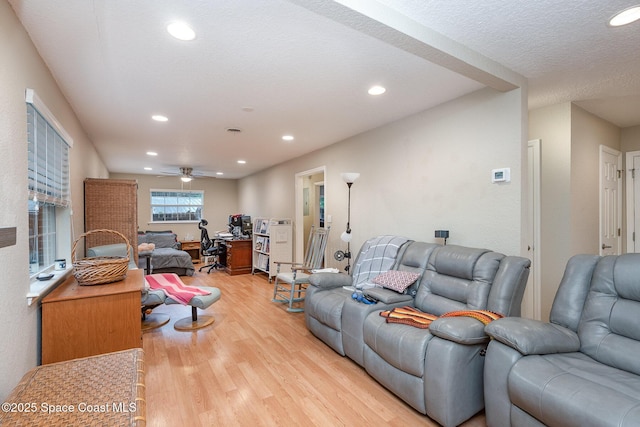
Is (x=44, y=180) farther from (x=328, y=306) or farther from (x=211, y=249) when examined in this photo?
(x=211, y=249)

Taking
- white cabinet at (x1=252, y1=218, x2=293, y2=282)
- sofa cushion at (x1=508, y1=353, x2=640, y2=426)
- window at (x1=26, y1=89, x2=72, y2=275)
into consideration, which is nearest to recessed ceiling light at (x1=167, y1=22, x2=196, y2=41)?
window at (x1=26, y1=89, x2=72, y2=275)

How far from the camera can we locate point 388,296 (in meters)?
2.58

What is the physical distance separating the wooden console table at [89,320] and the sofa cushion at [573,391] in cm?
232

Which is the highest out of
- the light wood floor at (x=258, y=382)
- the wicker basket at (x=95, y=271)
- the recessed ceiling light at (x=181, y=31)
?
the recessed ceiling light at (x=181, y=31)

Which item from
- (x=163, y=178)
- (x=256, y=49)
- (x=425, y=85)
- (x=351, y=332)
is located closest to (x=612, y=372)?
(x=351, y=332)

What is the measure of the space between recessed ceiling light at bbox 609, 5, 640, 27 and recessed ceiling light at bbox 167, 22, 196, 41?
2.45m

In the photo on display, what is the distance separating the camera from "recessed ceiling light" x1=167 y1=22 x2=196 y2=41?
1.74 metres

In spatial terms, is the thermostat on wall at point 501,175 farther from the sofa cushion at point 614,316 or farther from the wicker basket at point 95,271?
the wicker basket at point 95,271

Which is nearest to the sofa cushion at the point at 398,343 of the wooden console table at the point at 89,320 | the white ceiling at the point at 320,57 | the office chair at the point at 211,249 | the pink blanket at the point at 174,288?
the wooden console table at the point at 89,320

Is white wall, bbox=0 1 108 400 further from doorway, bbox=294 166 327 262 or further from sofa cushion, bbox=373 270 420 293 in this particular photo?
doorway, bbox=294 166 327 262

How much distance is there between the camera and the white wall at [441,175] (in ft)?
8.37

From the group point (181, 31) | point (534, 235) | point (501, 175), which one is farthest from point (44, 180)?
point (534, 235)

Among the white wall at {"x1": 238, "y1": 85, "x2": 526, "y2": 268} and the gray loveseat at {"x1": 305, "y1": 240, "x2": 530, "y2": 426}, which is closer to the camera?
the gray loveseat at {"x1": 305, "y1": 240, "x2": 530, "y2": 426}

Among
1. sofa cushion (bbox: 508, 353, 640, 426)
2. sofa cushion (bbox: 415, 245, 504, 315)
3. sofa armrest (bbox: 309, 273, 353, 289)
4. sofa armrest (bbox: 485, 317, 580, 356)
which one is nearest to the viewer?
sofa cushion (bbox: 508, 353, 640, 426)
